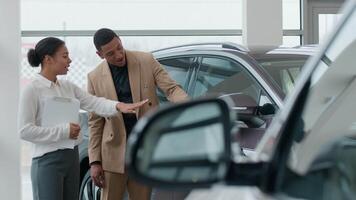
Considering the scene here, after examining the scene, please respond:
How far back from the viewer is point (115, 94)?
432 cm

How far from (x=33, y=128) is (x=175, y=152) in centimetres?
270

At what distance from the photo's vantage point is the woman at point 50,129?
4004 millimetres

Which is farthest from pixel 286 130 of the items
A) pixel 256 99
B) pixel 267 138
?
pixel 256 99

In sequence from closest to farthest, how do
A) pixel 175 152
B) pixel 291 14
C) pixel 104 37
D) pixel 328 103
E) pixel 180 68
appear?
pixel 175 152 < pixel 328 103 < pixel 104 37 < pixel 180 68 < pixel 291 14

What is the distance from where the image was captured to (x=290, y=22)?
28.4 feet

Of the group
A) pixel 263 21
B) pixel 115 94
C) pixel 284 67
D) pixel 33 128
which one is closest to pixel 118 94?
pixel 115 94

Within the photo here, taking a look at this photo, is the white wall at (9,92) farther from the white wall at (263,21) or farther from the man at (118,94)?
the man at (118,94)

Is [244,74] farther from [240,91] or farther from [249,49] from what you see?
[249,49]

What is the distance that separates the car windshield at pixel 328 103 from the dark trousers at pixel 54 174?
2.73m

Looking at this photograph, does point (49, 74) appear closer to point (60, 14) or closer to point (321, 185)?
point (321, 185)

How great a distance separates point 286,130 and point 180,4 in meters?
7.16

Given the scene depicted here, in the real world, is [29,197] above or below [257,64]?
below

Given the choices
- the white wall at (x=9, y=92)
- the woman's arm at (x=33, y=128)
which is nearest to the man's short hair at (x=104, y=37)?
the woman's arm at (x=33, y=128)

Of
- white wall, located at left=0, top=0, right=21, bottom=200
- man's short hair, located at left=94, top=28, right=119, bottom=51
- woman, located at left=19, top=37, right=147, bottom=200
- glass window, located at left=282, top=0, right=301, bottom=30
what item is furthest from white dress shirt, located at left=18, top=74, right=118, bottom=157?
glass window, located at left=282, top=0, right=301, bottom=30
